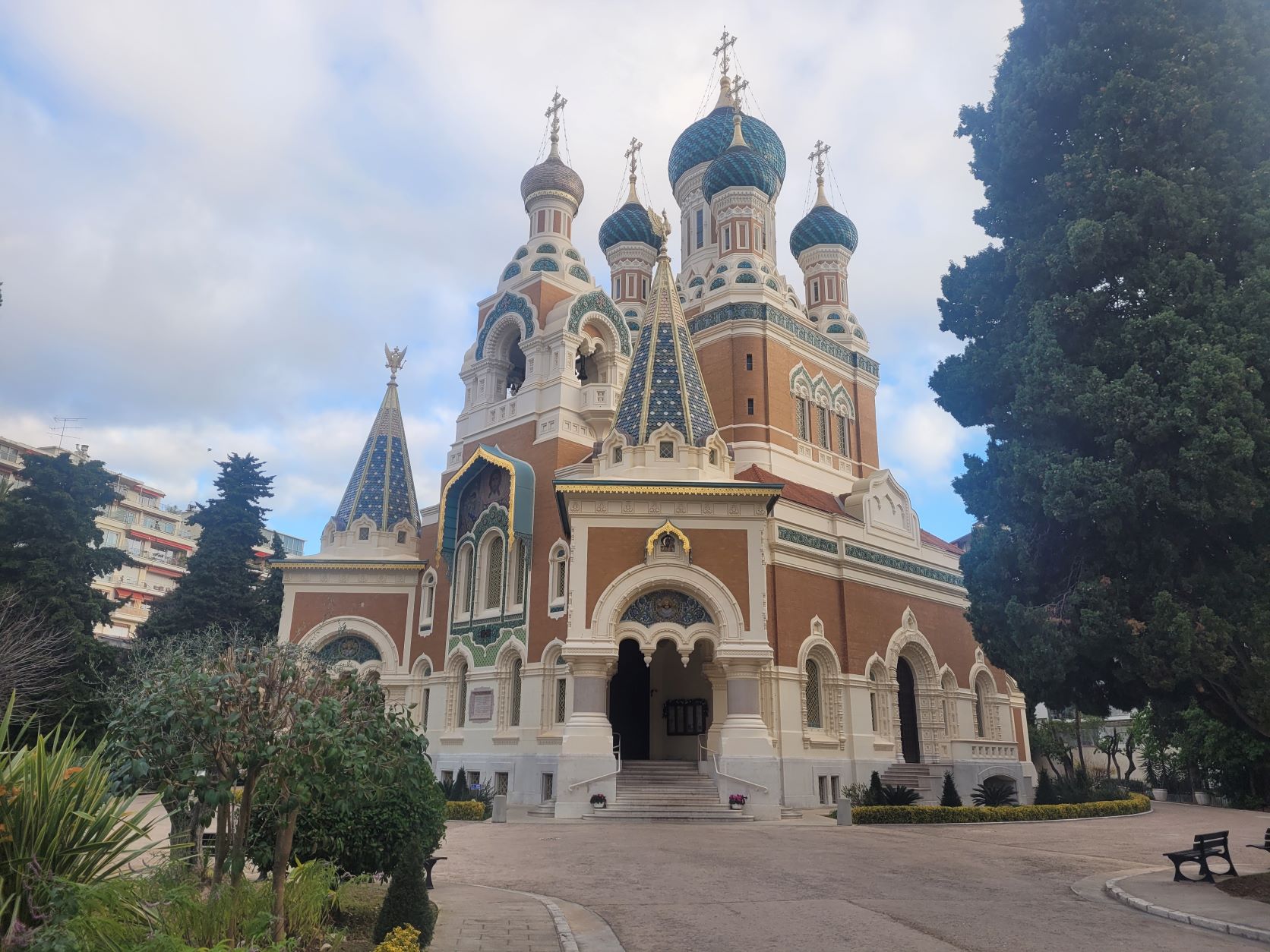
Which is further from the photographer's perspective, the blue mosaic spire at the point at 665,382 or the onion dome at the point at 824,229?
the onion dome at the point at 824,229

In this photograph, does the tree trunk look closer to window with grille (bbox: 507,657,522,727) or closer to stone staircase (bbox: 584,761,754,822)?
stone staircase (bbox: 584,761,754,822)

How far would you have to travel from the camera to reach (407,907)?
223 inches

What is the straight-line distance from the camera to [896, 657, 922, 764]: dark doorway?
21.7m

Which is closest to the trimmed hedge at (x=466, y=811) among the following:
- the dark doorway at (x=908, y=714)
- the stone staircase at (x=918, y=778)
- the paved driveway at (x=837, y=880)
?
the paved driveway at (x=837, y=880)

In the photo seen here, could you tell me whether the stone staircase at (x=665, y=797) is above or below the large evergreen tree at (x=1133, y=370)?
below

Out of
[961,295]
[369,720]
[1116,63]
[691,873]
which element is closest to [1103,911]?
[691,873]

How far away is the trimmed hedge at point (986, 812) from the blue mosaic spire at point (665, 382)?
753 centimetres

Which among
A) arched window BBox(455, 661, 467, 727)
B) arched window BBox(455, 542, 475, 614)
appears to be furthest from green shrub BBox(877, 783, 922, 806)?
arched window BBox(455, 542, 475, 614)

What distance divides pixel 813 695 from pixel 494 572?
7.74m

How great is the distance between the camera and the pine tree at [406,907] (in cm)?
564

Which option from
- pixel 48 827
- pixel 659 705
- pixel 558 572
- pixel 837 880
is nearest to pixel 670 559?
pixel 558 572

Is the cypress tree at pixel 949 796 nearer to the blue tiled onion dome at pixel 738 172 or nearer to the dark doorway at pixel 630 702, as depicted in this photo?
the dark doorway at pixel 630 702

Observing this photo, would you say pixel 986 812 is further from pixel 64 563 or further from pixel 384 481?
pixel 64 563

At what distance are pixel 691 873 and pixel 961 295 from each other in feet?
25.7
